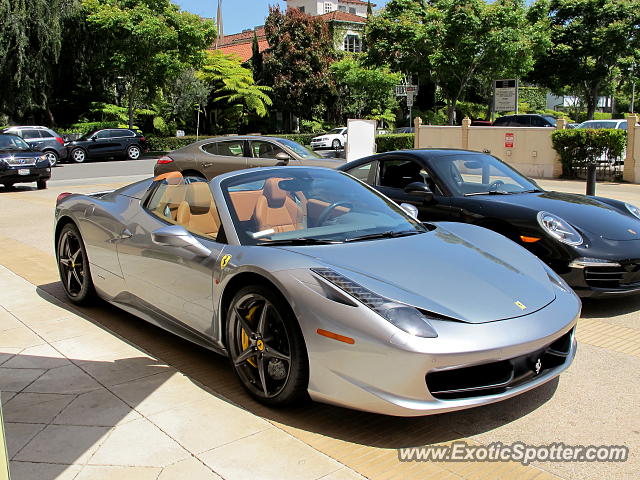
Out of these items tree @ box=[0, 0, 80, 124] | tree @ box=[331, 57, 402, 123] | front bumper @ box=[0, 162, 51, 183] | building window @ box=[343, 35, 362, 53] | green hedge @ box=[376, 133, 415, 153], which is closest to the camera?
front bumper @ box=[0, 162, 51, 183]

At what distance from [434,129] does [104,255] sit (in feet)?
64.8

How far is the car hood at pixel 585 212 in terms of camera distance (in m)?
5.80

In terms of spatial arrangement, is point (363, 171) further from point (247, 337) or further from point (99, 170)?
point (99, 170)

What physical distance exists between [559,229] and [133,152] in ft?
93.0

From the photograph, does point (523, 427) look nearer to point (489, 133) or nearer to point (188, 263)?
point (188, 263)

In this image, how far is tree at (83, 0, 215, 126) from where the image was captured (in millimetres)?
32688

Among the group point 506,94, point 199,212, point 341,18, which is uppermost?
point 341,18

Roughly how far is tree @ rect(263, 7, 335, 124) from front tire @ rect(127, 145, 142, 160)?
13.8 meters

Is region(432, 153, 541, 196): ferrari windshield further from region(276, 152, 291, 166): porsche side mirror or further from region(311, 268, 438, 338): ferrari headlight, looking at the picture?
region(276, 152, 291, 166): porsche side mirror

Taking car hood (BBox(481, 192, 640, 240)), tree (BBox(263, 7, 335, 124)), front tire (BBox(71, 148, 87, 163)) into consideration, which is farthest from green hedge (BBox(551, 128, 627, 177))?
tree (BBox(263, 7, 335, 124))

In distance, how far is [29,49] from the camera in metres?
33.4

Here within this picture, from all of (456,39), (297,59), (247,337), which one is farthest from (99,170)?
(247,337)

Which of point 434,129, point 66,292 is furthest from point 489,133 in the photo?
point 66,292

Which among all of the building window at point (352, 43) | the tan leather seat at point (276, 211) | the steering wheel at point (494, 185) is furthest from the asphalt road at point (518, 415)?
the building window at point (352, 43)
